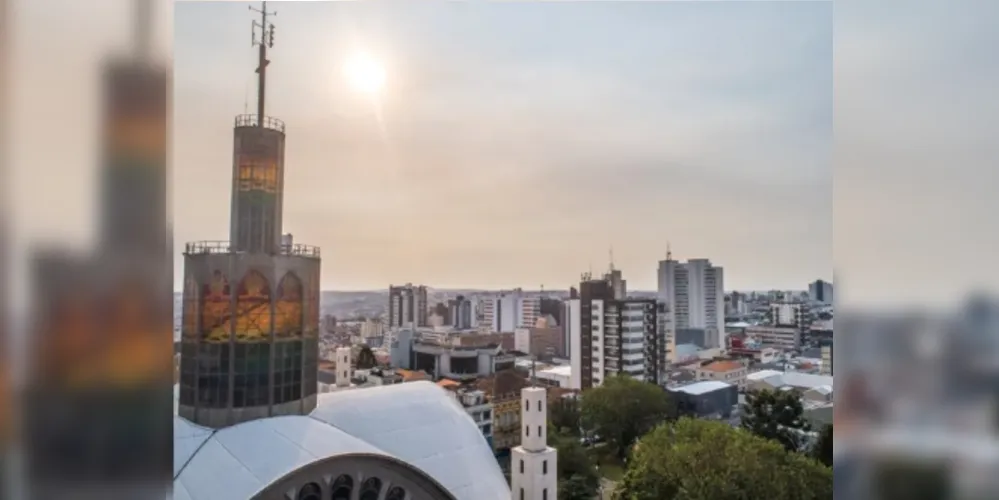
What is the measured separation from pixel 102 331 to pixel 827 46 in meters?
2.68

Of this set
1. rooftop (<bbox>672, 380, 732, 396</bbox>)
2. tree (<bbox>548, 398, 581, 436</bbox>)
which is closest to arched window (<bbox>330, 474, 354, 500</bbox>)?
tree (<bbox>548, 398, 581, 436</bbox>)

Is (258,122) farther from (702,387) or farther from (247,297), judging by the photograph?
(702,387)

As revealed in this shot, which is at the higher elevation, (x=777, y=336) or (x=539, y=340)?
(x=777, y=336)

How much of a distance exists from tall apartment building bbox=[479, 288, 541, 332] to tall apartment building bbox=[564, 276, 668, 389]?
282 millimetres

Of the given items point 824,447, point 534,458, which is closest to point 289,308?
point 534,458

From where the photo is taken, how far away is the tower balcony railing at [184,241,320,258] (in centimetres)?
262

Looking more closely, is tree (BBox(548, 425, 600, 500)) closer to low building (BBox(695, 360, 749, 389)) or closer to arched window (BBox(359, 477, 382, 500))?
low building (BBox(695, 360, 749, 389))

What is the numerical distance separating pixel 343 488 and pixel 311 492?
146 millimetres

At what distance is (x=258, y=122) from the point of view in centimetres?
262

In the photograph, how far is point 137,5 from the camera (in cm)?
111

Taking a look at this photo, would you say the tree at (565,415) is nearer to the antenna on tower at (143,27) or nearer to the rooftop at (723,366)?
the rooftop at (723,366)

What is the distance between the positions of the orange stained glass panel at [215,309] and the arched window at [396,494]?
1.09 meters

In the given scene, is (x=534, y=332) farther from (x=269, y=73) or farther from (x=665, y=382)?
(x=269, y=73)

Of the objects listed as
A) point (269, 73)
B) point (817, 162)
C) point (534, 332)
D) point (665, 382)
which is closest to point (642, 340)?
point (665, 382)
